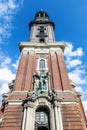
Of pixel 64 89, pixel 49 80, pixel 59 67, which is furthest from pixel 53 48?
pixel 64 89

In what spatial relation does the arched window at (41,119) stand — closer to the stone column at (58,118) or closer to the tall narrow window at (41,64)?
the stone column at (58,118)

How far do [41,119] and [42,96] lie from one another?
2.41 metres

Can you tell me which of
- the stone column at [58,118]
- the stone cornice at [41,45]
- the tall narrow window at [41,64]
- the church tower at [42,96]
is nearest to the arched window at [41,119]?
the church tower at [42,96]

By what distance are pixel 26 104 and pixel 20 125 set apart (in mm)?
2235

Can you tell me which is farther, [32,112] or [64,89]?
[64,89]

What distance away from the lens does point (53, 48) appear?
2806 cm

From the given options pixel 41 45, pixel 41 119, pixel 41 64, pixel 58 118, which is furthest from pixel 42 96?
pixel 41 45

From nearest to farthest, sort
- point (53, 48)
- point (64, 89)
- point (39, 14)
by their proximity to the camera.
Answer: point (64, 89)
point (53, 48)
point (39, 14)

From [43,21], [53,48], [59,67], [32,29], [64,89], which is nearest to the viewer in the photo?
[64,89]

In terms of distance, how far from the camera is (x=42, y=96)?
18953 millimetres

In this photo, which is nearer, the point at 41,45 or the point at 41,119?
the point at 41,119

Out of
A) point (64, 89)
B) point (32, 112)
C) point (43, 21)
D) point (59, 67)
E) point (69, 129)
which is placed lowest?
point (69, 129)

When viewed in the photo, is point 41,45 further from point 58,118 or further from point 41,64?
point 58,118

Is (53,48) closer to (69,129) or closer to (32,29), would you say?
(32,29)
